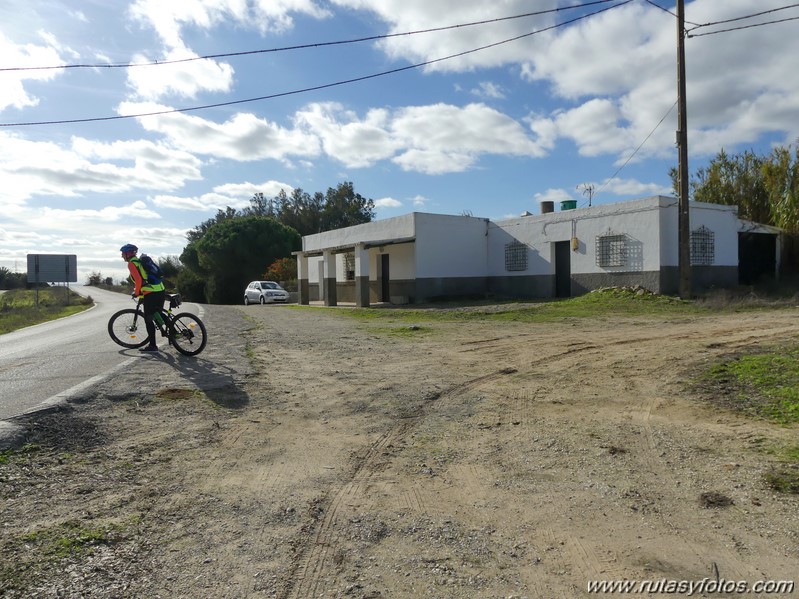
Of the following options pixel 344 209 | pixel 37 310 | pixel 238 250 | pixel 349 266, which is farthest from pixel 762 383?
pixel 344 209

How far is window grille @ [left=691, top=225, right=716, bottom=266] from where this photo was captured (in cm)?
1889

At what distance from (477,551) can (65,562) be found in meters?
2.04

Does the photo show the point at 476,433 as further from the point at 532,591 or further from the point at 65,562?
the point at 65,562

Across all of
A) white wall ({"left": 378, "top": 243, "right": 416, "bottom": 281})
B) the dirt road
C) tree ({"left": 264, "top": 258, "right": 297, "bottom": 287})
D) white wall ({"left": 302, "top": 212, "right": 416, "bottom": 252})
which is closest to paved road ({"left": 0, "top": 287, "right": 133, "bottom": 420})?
the dirt road

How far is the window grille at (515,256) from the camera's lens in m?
23.2

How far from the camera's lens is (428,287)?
77.3 feet

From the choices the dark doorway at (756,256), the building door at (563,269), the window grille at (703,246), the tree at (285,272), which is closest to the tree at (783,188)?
the dark doorway at (756,256)

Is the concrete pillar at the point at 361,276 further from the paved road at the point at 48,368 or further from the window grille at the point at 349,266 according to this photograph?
the paved road at the point at 48,368

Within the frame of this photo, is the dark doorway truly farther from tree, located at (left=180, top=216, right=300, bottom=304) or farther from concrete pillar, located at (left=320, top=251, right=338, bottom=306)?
tree, located at (left=180, top=216, right=300, bottom=304)

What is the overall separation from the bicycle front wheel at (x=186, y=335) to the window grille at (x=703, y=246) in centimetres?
1646

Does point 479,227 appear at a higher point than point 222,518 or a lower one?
higher

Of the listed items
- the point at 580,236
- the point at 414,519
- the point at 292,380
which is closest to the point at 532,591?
the point at 414,519

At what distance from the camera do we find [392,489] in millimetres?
3658

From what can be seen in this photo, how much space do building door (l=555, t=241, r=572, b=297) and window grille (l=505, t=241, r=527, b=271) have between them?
154 cm
